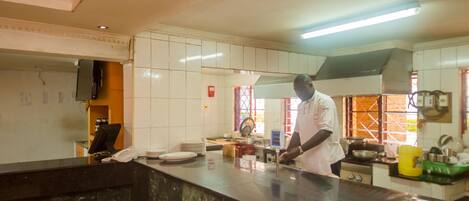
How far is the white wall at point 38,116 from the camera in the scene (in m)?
5.55

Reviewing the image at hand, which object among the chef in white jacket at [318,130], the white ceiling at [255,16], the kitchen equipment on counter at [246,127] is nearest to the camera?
the white ceiling at [255,16]

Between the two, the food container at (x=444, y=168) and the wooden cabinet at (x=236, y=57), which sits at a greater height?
the wooden cabinet at (x=236, y=57)

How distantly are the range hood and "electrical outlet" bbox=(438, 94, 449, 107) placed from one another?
1.10 ft

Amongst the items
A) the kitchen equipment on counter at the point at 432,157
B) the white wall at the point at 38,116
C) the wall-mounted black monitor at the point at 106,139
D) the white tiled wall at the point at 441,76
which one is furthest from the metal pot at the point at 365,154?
the white wall at the point at 38,116

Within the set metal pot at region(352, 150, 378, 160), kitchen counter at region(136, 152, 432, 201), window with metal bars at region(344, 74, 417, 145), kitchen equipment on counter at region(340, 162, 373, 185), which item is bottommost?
kitchen equipment on counter at region(340, 162, 373, 185)

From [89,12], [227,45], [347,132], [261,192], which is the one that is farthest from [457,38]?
[89,12]

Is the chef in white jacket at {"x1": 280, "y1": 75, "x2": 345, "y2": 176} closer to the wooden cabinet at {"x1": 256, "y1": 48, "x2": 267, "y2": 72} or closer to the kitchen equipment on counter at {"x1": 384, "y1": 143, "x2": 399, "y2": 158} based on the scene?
the wooden cabinet at {"x1": 256, "y1": 48, "x2": 267, "y2": 72}

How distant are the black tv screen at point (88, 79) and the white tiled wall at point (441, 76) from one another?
3.51 metres

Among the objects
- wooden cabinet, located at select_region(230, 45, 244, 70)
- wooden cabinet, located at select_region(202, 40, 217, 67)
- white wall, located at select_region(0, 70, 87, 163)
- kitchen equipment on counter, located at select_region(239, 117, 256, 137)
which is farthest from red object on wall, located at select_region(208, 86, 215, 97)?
wooden cabinet, located at select_region(202, 40, 217, 67)

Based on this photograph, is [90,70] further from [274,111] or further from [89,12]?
[274,111]

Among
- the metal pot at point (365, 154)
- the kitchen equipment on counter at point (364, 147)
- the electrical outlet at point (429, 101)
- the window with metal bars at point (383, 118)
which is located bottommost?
the metal pot at point (365, 154)

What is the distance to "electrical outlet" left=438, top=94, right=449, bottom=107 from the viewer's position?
3.42m

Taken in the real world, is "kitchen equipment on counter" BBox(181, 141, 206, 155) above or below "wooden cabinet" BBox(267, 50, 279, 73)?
below

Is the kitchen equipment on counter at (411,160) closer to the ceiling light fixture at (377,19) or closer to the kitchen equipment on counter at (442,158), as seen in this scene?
the kitchen equipment on counter at (442,158)
